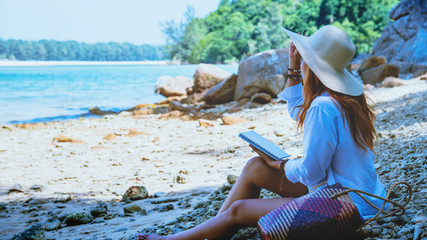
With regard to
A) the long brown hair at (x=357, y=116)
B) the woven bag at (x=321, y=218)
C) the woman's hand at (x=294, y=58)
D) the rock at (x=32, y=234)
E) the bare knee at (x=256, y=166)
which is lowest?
the rock at (x=32, y=234)

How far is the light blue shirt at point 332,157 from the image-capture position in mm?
2012

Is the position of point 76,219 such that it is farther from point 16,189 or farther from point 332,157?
point 332,157

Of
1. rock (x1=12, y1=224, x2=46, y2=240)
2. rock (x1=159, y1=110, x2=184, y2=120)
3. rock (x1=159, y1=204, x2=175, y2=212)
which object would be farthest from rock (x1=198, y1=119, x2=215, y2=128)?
rock (x1=12, y1=224, x2=46, y2=240)

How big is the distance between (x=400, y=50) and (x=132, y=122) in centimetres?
1609

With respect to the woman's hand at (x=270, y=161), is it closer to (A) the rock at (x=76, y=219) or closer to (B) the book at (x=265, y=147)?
(B) the book at (x=265, y=147)

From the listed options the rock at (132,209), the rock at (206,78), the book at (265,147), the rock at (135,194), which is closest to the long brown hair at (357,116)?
the book at (265,147)

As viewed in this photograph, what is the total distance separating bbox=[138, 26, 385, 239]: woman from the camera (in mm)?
2033

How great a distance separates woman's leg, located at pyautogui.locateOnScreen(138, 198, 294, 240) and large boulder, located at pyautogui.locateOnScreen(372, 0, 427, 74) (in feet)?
62.0

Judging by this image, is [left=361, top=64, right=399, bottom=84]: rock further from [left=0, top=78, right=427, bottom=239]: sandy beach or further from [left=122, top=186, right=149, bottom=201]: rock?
[left=122, top=186, right=149, bottom=201]: rock

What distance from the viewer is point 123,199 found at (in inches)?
174

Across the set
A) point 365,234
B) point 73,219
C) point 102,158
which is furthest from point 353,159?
point 102,158

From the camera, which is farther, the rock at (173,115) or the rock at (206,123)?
the rock at (173,115)

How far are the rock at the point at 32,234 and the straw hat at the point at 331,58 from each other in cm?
260

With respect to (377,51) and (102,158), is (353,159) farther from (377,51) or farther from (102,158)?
(377,51)
